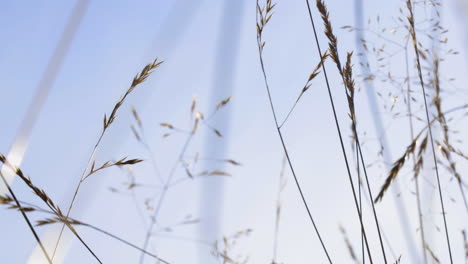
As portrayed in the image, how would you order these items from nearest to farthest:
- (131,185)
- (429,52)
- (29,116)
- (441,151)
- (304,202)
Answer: (29,116)
(304,202)
(441,151)
(429,52)
(131,185)

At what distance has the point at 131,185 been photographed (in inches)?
97.7

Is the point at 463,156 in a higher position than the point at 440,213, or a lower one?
higher

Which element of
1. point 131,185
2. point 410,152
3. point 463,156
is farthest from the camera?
point 131,185

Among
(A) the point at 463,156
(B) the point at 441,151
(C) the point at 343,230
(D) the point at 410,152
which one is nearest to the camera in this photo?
(C) the point at 343,230

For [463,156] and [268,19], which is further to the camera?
[463,156]

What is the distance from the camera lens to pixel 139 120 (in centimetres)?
229

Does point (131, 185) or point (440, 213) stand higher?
point (131, 185)

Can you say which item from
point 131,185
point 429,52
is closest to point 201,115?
point 131,185

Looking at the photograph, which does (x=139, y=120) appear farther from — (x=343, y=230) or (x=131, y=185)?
(x=343, y=230)

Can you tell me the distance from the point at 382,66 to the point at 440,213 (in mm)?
819

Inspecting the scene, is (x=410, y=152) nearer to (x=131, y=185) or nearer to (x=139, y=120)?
(x=139, y=120)

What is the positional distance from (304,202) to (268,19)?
19.0 inches

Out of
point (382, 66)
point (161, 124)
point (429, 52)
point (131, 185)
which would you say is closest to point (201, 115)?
point (161, 124)

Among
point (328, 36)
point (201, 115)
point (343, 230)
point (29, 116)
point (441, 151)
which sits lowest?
point (343, 230)
